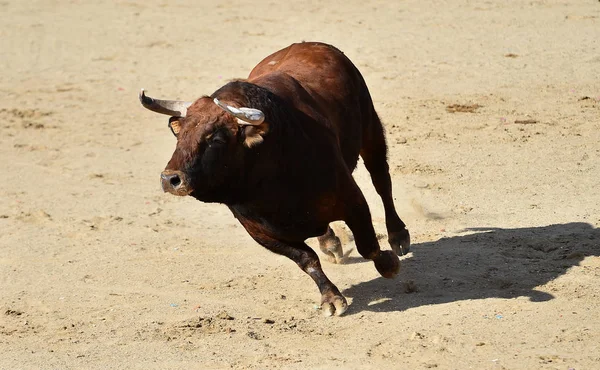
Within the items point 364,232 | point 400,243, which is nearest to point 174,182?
point 364,232

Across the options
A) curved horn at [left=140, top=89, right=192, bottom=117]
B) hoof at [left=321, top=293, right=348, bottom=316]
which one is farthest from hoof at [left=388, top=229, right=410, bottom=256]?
curved horn at [left=140, top=89, right=192, bottom=117]

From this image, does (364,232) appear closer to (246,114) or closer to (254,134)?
(254,134)

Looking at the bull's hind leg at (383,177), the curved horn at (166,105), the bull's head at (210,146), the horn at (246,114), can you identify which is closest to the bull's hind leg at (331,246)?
the bull's hind leg at (383,177)

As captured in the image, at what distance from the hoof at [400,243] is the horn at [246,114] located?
234cm

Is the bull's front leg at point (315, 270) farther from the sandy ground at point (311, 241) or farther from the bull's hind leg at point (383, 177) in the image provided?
the bull's hind leg at point (383, 177)

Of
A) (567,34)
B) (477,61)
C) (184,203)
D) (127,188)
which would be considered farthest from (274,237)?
(567,34)

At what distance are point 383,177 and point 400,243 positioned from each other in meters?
0.59

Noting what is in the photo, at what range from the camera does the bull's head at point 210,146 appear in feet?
21.6

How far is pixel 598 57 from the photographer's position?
13.8 metres

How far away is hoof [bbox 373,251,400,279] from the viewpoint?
782 cm

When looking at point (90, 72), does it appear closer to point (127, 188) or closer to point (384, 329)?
point (127, 188)

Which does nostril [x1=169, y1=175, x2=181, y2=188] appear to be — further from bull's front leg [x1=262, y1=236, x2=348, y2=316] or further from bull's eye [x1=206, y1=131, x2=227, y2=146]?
bull's front leg [x1=262, y1=236, x2=348, y2=316]

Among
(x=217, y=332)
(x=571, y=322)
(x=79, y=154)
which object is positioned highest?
(x=571, y=322)

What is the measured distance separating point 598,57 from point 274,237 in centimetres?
761
